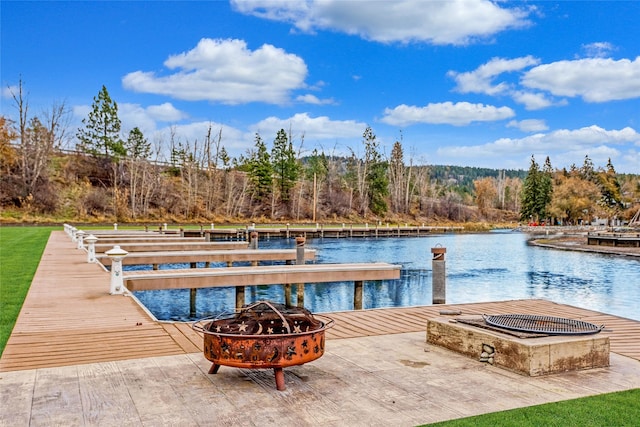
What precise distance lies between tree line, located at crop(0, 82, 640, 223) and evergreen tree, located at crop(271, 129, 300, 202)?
0.42ft

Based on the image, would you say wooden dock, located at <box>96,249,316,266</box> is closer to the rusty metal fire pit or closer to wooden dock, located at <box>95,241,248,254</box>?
wooden dock, located at <box>95,241,248,254</box>

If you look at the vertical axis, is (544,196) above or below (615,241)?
above

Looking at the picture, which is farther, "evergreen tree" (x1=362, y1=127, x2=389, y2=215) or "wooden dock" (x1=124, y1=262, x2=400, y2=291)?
"evergreen tree" (x1=362, y1=127, x2=389, y2=215)

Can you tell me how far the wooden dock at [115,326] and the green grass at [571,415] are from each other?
6.52 ft

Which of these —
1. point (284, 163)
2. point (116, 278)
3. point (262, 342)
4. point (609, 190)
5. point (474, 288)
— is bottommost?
point (474, 288)

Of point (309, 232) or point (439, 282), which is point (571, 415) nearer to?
point (439, 282)

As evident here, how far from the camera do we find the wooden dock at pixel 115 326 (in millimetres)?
5732

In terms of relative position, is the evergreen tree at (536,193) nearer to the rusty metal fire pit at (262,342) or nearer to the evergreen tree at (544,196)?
the evergreen tree at (544,196)

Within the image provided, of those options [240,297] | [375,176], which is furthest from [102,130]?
[240,297]

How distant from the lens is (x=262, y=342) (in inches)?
179

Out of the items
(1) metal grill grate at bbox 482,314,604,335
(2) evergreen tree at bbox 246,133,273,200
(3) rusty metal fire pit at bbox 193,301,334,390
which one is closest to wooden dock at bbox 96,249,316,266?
(3) rusty metal fire pit at bbox 193,301,334,390

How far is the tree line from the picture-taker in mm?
53844

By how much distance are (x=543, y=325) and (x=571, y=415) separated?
2047mm

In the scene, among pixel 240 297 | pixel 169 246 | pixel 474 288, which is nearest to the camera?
pixel 240 297
